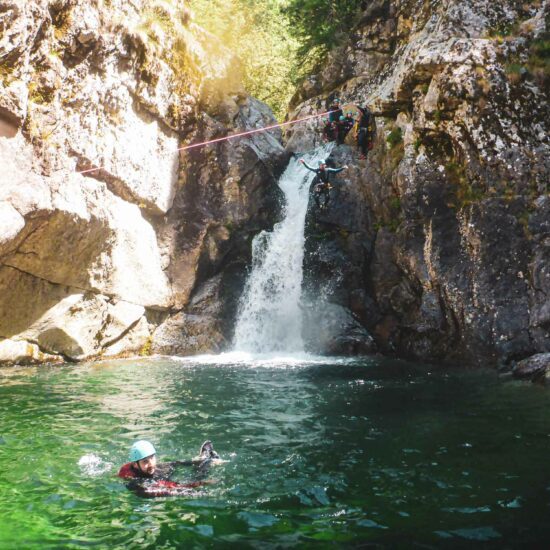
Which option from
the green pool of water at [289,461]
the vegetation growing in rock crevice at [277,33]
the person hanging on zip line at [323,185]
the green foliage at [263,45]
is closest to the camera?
the green pool of water at [289,461]

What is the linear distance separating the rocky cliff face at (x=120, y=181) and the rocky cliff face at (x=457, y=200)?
5.09m

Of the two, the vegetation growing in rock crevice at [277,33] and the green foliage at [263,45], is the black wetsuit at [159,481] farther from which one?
the green foliage at [263,45]

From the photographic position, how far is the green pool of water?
19.0ft

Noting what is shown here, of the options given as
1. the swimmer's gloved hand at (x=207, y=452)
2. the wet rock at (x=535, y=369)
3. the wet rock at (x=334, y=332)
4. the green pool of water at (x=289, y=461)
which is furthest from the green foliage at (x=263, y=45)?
the swimmer's gloved hand at (x=207, y=452)

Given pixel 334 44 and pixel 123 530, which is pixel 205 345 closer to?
pixel 123 530

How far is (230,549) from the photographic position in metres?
5.44

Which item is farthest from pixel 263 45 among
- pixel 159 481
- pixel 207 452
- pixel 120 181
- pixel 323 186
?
pixel 159 481

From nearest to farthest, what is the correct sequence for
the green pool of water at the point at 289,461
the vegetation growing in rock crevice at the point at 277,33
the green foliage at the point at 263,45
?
the green pool of water at the point at 289,461, the vegetation growing in rock crevice at the point at 277,33, the green foliage at the point at 263,45

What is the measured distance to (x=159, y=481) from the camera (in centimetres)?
713

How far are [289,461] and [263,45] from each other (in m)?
32.6

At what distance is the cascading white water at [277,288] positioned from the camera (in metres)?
21.7

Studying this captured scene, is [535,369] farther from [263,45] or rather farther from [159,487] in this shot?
[263,45]

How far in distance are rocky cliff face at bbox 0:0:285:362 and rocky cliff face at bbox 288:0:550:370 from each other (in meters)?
5.09

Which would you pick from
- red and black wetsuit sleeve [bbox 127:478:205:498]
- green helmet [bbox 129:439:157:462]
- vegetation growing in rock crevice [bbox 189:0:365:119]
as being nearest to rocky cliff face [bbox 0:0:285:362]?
vegetation growing in rock crevice [bbox 189:0:365:119]
